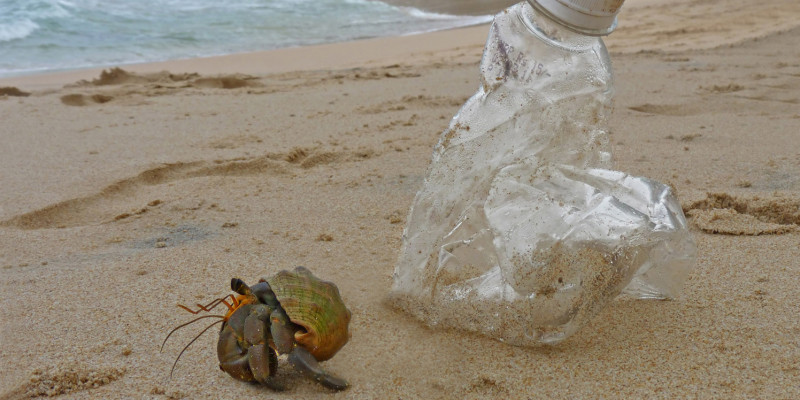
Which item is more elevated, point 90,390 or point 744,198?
point 744,198

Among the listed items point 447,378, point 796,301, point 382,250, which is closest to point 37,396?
point 447,378

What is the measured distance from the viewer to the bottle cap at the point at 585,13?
1383mm

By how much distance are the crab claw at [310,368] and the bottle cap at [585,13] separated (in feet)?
2.94

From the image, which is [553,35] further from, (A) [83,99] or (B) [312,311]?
(A) [83,99]

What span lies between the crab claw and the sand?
0.10 ft

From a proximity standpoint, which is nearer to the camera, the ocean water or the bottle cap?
the bottle cap

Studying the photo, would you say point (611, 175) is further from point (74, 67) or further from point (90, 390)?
point (74, 67)

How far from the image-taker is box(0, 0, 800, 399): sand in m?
1.61

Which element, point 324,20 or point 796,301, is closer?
point 796,301

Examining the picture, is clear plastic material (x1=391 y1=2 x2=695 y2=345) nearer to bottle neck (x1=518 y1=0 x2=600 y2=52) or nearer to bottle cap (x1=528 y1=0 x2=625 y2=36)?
bottle neck (x1=518 y1=0 x2=600 y2=52)

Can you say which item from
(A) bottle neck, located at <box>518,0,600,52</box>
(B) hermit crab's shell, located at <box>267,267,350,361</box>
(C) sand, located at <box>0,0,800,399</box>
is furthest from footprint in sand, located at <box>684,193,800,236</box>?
(B) hermit crab's shell, located at <box>267,267,350,361</box>

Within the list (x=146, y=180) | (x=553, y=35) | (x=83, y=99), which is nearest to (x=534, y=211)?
(x=553, y=35)

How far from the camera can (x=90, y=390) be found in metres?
1.61

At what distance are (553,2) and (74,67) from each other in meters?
7.59
